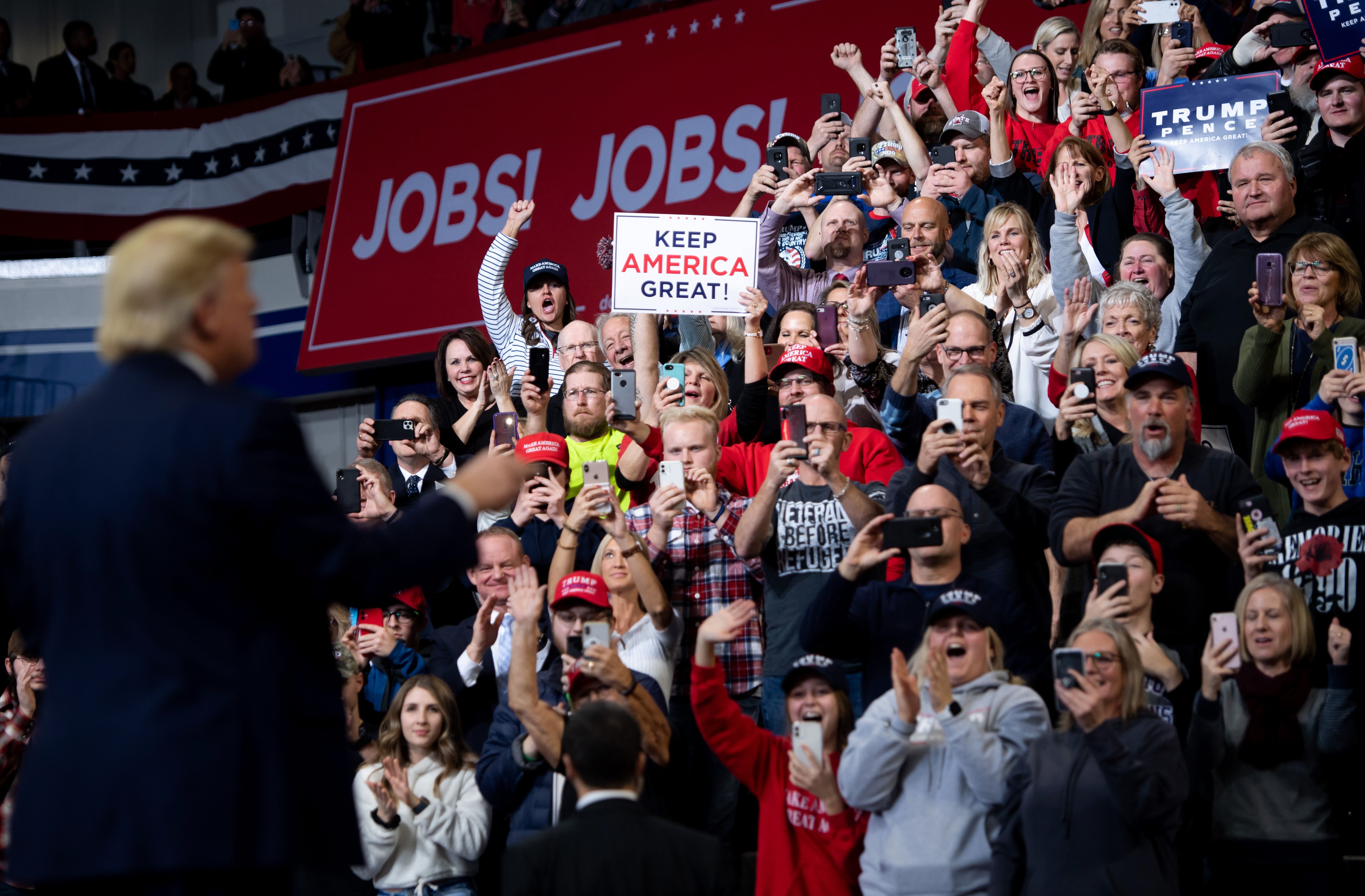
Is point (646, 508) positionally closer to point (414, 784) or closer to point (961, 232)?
point (414, 784)

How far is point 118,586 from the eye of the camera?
7.00 feet

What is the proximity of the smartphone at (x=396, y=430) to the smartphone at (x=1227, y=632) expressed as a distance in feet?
12.8

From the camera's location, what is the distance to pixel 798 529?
17.6ft

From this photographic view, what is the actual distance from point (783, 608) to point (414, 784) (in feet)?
4.76

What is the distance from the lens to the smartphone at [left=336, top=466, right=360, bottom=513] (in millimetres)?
6672

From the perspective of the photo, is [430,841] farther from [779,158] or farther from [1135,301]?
[779,158]

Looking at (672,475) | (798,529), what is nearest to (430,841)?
(672,475)

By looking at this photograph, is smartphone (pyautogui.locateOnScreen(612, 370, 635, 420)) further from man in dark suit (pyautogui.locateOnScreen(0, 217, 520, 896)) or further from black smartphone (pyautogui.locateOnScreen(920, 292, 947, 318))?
man in dark suit (pyautogui.locateOnScreen(0, 217, 520, 896))

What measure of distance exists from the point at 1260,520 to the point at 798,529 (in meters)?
1.49

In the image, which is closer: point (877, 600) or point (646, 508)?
point (877, 600)

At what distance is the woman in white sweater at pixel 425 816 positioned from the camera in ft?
17.6

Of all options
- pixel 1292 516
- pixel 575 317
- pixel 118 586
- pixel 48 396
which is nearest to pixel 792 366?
pixel 1292 516

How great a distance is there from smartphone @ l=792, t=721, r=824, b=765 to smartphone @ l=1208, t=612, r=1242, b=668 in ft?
3.76

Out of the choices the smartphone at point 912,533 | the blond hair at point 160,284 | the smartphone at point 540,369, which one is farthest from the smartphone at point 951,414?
the blond hair at point 160,284
